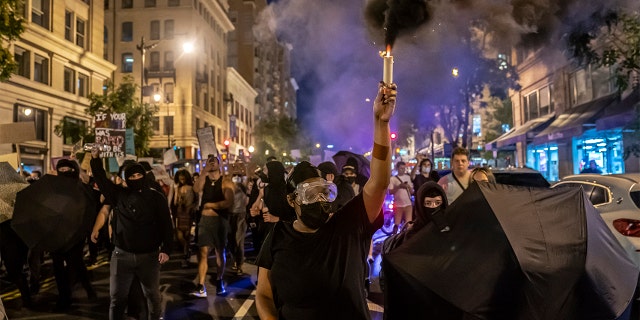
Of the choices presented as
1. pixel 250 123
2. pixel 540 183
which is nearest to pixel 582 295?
pixel 540 183

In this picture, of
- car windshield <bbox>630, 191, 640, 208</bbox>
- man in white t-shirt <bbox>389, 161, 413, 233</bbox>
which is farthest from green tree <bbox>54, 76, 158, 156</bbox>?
car windshield <bbox>630, 191, 640, 208</bbox>

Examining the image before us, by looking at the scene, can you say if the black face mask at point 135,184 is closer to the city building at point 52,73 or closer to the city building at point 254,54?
the city building at point 52,73

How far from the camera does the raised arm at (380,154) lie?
2.59 meters

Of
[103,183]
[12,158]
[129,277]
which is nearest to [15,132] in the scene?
[12,158]

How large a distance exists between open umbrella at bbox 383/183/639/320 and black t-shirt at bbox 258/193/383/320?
13.5 inches

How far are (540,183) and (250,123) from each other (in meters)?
67.0

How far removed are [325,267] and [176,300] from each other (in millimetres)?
5575

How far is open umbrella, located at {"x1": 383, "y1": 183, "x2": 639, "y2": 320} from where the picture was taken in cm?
279

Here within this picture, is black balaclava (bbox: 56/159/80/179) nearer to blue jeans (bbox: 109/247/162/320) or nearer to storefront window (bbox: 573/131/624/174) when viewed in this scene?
blue jeans (bbox: 109/247/162/320)

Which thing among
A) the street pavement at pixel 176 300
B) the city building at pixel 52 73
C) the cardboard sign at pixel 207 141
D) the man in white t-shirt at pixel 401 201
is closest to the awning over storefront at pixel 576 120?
the man in white t-shirt at pixel 401 201

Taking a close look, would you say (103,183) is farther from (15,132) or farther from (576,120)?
(576,120)

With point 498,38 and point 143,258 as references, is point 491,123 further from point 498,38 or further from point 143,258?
point 143,258

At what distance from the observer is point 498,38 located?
7859 mm

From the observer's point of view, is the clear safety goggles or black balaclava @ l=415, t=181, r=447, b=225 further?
black balaclava @ l=415, t=181, r=447, b=225
